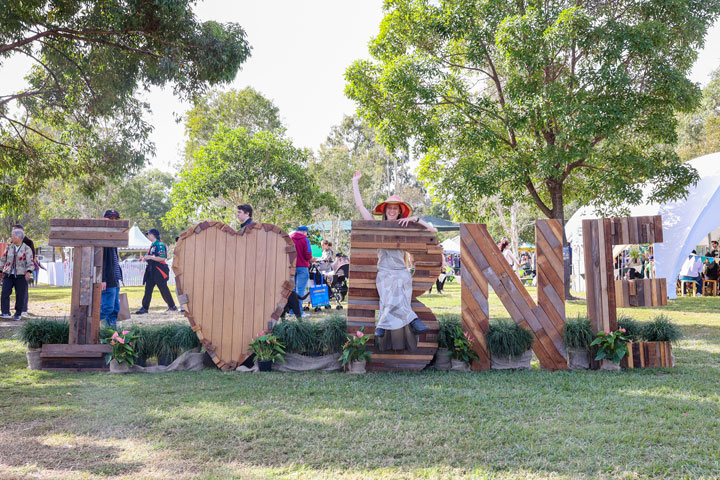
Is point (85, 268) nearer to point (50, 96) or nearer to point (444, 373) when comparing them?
point (444, 373)

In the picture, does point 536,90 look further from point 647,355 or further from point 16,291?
point 16,291

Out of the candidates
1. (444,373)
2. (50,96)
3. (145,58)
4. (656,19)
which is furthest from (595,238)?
(50,96)

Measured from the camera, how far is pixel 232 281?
19.9ft

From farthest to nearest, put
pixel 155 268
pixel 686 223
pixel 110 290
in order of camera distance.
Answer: pixel 686 223
pixel 155 268
pixel 110 290

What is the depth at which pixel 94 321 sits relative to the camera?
5.89 metres

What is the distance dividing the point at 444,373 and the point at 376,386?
35.0 inches

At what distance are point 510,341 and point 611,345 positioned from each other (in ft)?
3.42

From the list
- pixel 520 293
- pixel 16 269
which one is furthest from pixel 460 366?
pixel 16 269

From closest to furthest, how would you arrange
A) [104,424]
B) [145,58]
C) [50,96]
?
[104,424] < [145,58] < [50,96]

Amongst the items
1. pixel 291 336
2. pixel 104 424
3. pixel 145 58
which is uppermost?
pixel 145 58

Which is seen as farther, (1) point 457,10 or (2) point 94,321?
(1) point 457,10

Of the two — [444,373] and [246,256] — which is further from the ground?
[246,256]

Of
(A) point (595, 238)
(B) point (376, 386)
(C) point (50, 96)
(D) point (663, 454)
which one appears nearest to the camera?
(D) point (663, 454)

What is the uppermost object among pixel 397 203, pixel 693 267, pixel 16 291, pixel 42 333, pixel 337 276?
pixel 397 203
